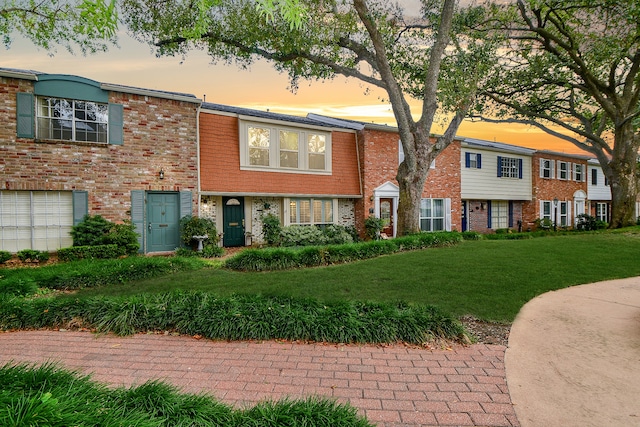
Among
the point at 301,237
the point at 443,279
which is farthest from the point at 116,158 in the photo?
the point at 443,279

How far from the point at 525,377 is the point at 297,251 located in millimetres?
6346

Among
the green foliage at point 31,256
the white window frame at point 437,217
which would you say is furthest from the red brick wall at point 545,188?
the green foliage at point 31,256

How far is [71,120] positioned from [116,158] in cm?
164

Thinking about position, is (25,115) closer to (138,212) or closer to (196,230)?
(138,212)

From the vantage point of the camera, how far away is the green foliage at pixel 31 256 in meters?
9.84

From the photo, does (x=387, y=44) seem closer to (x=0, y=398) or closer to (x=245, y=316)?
(x=245, y=316)

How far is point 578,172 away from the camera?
26.7 metres

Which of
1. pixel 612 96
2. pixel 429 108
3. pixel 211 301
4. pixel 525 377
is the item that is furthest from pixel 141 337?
→ pixel 612 96

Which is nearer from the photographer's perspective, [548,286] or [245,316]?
[245,316]

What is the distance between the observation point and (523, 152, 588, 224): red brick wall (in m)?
23.6

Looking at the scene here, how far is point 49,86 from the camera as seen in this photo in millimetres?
10539

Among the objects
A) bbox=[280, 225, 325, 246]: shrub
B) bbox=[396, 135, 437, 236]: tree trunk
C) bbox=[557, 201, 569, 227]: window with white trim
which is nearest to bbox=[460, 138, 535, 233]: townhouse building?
bbox=[557, 201, 569, 227]: window with white trim

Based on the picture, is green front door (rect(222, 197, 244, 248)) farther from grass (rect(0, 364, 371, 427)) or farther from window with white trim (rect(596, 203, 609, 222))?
window with white trim (rect(596, 203, 609, 222))

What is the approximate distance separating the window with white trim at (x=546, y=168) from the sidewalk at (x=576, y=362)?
821 inches
